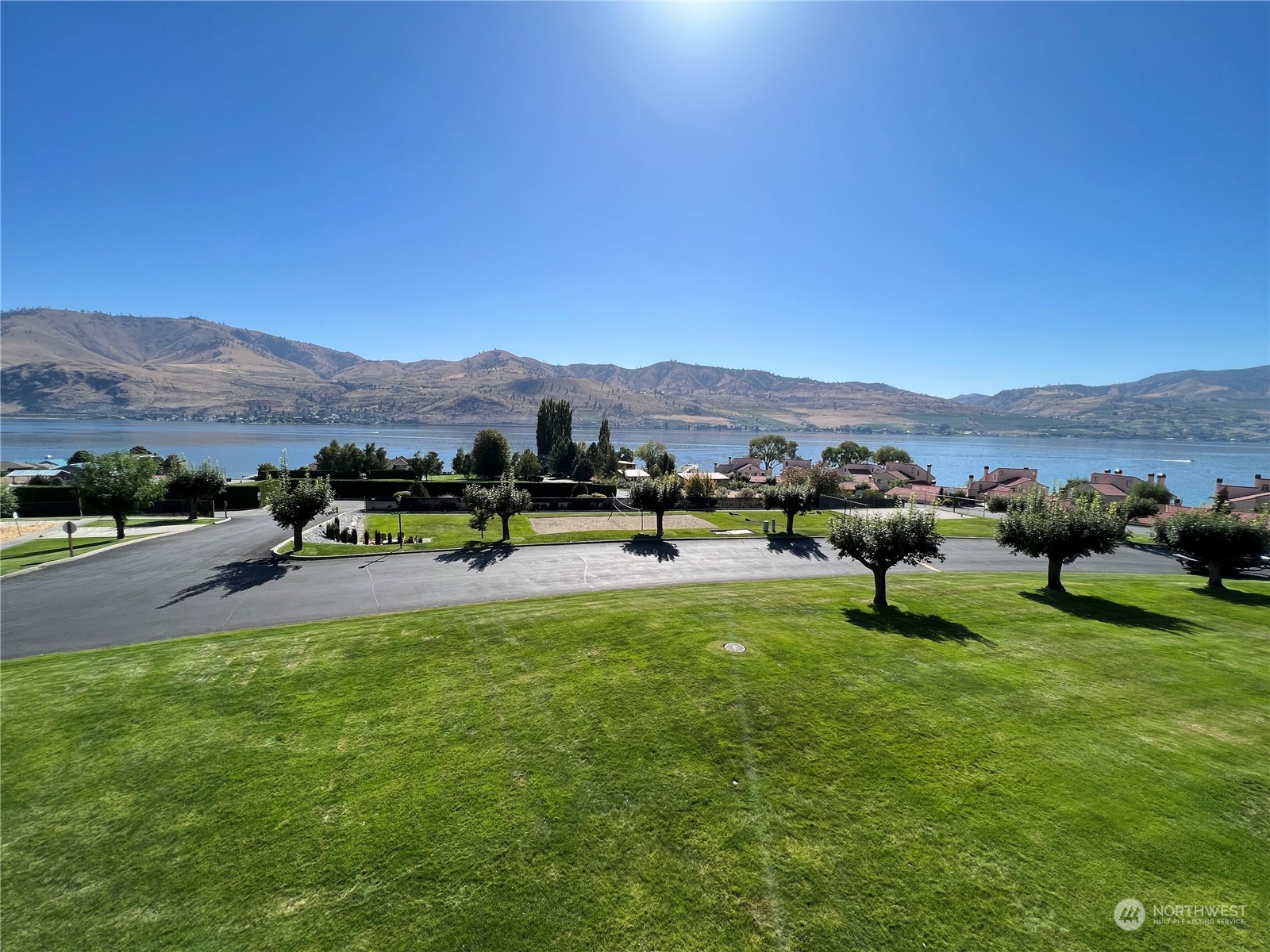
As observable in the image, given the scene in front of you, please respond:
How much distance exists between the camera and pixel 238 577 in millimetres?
22156

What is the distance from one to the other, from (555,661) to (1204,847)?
1118 cm

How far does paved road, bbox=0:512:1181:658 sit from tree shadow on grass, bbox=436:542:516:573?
0.49 ft

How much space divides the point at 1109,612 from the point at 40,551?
48.5 m

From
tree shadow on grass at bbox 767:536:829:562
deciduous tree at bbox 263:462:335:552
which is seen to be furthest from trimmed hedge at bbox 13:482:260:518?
tree shadow on grass at bbox 767:536:829:562

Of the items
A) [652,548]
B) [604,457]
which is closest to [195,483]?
[652,548]

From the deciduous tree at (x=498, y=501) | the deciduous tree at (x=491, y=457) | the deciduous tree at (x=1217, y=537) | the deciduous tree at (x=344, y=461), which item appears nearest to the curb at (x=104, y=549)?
the deciduous tree at (x=498, y=501)

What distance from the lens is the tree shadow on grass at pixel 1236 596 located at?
19.7 metres

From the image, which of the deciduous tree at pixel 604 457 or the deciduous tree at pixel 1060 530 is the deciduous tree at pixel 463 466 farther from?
the deciduous tree at pixel 1060 530

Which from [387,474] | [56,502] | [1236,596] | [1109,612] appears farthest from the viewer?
[387,474]

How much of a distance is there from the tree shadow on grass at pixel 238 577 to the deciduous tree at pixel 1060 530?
3153 cm

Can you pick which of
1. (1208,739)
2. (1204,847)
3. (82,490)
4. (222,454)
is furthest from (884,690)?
(222,454)

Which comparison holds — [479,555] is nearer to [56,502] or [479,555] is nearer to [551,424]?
[56,502]

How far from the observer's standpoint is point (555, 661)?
499 inches

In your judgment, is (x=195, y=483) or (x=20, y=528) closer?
(x=20, y=528)
